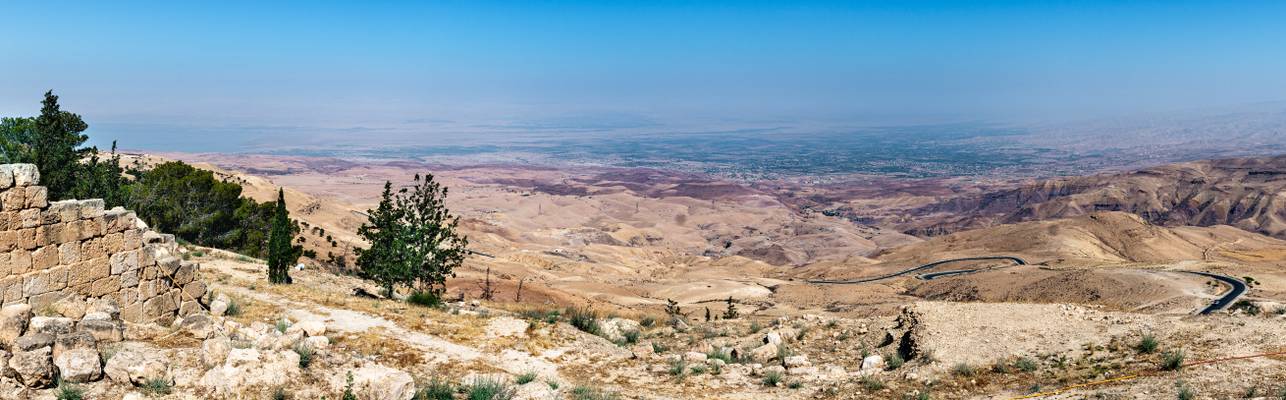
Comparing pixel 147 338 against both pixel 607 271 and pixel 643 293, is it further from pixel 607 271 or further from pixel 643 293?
pixel 607 271

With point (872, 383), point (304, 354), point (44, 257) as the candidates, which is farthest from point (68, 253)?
point (872, 383)

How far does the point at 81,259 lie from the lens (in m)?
12.0

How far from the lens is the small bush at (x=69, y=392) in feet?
26.8

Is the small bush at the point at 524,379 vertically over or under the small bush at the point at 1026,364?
over

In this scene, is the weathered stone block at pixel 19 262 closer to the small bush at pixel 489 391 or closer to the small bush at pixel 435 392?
the small bush at pixel 435 392

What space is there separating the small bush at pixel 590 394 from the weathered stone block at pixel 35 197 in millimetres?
9174

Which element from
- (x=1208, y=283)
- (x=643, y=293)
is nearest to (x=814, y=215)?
(x=643, y=293)

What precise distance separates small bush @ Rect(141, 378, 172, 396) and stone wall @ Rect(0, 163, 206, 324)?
4.22 m

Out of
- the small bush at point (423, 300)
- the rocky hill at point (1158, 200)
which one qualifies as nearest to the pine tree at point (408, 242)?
the small bush at point (423, 300)

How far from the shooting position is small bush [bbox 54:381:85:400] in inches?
322

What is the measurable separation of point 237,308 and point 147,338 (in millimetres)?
4540

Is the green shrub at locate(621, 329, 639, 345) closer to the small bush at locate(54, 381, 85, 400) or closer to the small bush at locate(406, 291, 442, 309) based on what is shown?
the small bush at locate(406, 291, 442, 309)

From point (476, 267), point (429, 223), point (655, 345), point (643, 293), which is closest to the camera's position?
point (655, 345)

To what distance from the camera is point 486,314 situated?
1922cm
